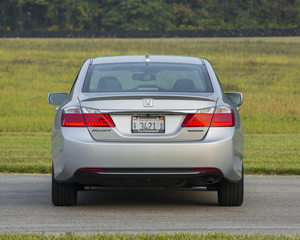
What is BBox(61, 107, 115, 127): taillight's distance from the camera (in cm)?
497

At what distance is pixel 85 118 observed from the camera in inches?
198

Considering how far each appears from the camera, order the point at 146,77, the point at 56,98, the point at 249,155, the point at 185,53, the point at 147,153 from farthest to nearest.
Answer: the point at 185,53 → the point at 249,155 → the point at 56,98 → the point at 146,77 → the point at 147,153

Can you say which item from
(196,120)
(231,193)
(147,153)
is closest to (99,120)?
(147,153)

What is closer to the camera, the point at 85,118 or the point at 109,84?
the point at 85,118

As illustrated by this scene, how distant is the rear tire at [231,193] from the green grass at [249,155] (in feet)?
9.11

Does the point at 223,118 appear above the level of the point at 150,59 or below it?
below

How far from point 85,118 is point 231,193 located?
180 cm

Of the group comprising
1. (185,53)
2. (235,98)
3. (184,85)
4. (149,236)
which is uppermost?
(184,85)

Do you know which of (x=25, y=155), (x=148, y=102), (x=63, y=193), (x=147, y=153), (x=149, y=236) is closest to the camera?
(x=149, y=236)

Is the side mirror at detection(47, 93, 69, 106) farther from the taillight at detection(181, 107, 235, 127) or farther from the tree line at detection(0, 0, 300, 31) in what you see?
the tree line at detection(0, 0, 300, 31)

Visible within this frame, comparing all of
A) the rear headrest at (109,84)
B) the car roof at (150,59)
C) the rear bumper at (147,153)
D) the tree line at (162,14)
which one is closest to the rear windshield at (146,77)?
the rear headrest at (109,84)

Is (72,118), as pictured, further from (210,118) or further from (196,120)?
(210,118)

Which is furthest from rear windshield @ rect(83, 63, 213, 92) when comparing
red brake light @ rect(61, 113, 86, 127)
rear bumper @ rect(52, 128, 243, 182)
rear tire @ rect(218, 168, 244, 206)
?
rear tire @ rect(218, 168, 244, 206)

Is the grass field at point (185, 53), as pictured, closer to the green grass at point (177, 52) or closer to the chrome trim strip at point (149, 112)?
the green grass at point (177, 52)
